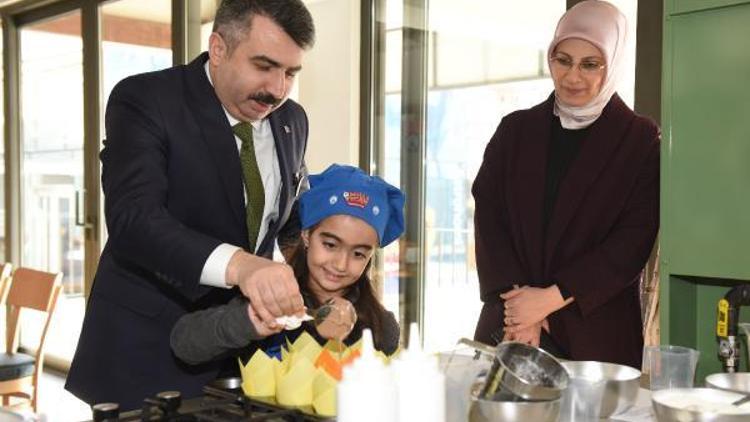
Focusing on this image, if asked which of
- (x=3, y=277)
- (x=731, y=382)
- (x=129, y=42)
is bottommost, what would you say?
(x=3, y=277)

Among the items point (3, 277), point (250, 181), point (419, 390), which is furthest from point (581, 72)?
point (3, 277)

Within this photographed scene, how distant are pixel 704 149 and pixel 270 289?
3.98 ft

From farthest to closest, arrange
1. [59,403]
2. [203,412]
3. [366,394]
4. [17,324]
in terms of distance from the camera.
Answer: [59,403], [17,324], [203,412], [366,394]

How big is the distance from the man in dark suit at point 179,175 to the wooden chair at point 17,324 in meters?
1.81

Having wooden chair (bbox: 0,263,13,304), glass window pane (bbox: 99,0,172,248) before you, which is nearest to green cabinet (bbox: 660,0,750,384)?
wooden chair (bbox: 0,263,13,304)

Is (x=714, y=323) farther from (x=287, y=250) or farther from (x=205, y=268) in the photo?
(x=205, y=268)

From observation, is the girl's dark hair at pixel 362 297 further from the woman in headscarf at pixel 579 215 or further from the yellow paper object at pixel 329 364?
the yellow paper object at pixel 329 364

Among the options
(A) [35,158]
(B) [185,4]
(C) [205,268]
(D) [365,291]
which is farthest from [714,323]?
(A) [35,158]

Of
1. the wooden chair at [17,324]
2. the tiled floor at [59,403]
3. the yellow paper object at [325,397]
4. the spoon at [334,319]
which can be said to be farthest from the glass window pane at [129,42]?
the yellow paper object at [325,397]

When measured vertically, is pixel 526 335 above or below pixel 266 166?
below

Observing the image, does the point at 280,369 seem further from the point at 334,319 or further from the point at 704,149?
the point at 704,149

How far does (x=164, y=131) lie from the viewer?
1708mm

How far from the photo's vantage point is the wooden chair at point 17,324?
341cm

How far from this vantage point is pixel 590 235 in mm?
2039
